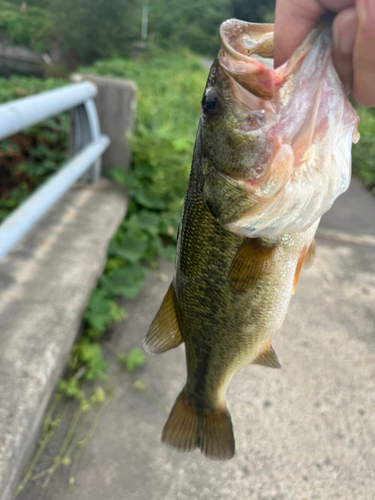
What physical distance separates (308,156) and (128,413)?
6.31 feet

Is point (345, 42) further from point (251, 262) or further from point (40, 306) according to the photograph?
point (40, 306)

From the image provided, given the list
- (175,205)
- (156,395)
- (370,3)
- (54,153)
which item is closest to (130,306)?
(156,395)

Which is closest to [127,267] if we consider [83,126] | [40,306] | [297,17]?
[40,306]

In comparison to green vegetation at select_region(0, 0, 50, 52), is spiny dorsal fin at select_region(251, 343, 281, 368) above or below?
above

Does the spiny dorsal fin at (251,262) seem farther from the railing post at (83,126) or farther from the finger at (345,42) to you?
the railing post at (83,126)

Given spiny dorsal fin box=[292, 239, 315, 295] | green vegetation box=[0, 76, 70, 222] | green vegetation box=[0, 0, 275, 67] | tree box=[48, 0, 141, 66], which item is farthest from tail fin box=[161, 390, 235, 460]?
tree box=[48, 0, 141, 66]

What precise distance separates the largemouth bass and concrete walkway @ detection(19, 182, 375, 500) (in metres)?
1.18

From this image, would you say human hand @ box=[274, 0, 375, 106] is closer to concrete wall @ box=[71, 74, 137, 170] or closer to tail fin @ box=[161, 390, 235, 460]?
tail fin @ box=[161, 390, 235, 460]

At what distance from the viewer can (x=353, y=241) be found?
455 centimetres

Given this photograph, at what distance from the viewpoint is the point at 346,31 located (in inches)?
29.2

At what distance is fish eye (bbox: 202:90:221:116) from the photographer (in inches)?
36.9

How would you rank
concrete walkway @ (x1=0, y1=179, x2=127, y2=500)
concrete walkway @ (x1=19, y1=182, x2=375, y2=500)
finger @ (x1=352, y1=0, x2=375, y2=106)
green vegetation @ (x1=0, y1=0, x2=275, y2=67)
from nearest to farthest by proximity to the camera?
finger @ (x1=352, y1=0, x2=375, y2=106)
concrete walkway @ (x1=0, y1=179, x2=127, y2=500)
concrete walkway @ (x1=19, y1=182, x2=375, y2=500)
green vegetation @ (x1=0, y1=0, x2=275, y2=67)

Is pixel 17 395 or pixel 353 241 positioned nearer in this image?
pixel 17 395

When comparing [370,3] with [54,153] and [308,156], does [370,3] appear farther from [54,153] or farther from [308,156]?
[54,153]
